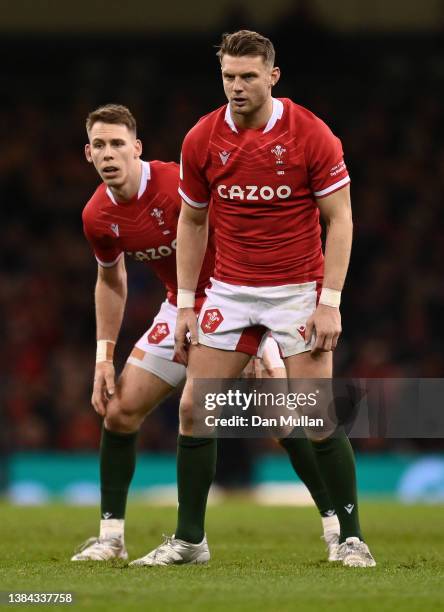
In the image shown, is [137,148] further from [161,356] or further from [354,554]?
[354,554]

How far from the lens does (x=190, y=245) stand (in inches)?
236

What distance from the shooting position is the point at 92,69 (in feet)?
67.2

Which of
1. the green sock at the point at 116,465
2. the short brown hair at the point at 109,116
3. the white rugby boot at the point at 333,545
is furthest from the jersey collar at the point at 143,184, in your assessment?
the white rugby boot at the point at 333,545

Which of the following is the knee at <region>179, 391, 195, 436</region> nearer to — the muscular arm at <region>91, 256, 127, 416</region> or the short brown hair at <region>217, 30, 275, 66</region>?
the muscular arm at <region>91, 256, 127, 416</region>

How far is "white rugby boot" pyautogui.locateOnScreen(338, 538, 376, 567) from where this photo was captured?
5703mm

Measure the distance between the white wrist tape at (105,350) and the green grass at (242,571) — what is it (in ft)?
3.41

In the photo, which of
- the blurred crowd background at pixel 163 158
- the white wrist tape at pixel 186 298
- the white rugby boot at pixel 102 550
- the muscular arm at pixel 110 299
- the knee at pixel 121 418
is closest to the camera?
the white wrist tape at pixel 186 298

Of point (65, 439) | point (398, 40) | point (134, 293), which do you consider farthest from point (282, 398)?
point (398, 40)

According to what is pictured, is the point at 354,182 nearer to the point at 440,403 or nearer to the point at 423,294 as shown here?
the point at 423,294

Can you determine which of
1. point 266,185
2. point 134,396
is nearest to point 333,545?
point 134,396

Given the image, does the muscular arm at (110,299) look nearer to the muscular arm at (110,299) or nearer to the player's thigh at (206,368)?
the muscular arm at (110,299)

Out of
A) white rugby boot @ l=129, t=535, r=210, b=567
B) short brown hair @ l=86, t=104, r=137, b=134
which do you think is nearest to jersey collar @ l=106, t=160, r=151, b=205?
short brown hair @ l=86, t=104, r=137, b=134

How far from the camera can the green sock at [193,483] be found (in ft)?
19.5

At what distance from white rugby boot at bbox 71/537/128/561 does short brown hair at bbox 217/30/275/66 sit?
8.31 feet
